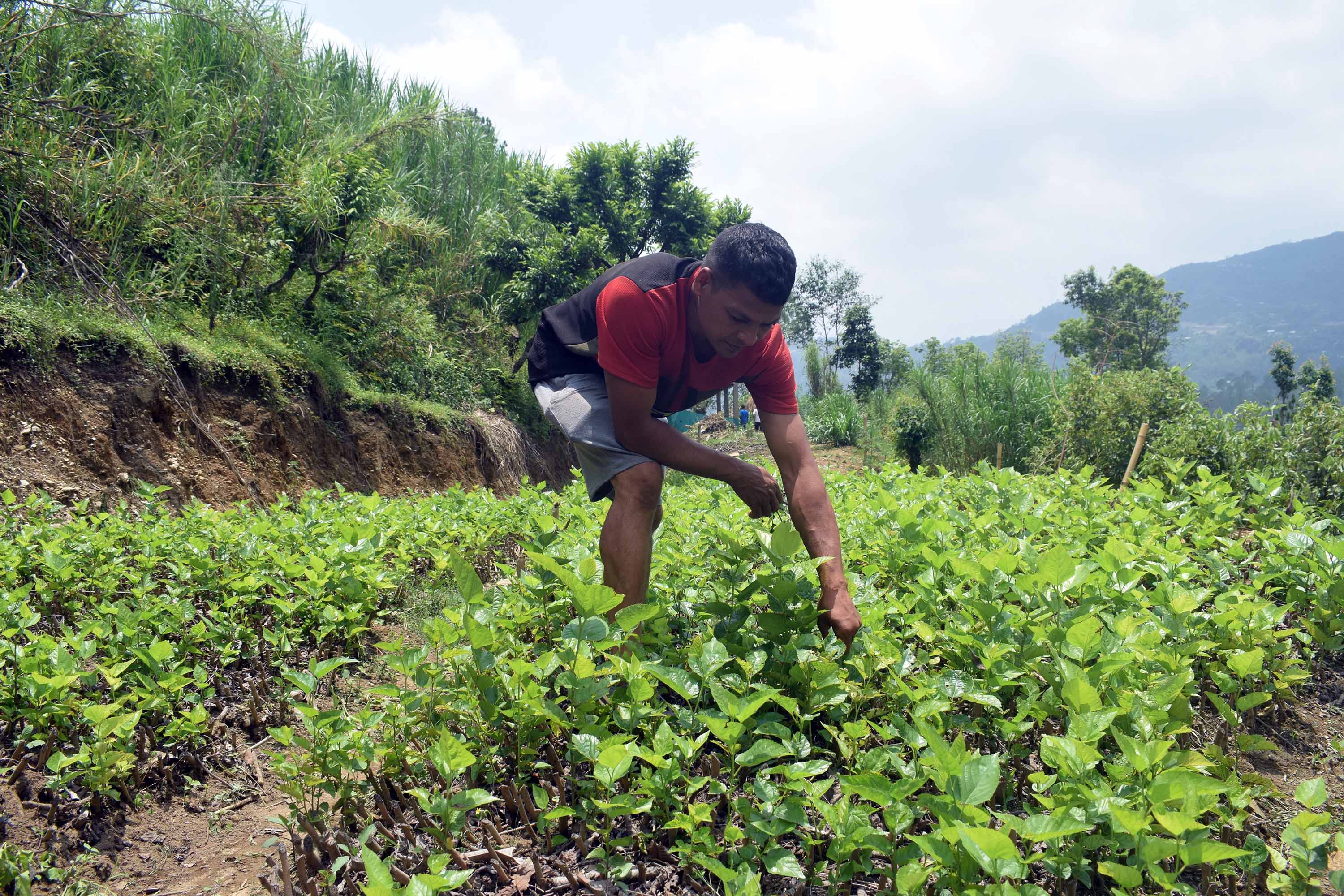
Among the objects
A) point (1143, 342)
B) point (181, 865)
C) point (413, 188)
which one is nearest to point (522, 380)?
point (413, 188)

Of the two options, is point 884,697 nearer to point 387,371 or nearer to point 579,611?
point 579,611

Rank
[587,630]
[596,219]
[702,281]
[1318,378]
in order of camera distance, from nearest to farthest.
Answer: [587,630]
[702,281]
[596,219]
[1318,378]

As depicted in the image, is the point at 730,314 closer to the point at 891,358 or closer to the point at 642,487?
the point at 642,487

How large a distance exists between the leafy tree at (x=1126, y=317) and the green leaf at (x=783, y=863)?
49.3 m

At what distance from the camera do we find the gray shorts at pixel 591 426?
250 centimetres

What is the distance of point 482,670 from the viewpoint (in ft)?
6.17

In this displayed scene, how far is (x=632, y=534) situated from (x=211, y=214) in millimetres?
7769

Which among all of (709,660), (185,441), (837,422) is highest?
(185,441)

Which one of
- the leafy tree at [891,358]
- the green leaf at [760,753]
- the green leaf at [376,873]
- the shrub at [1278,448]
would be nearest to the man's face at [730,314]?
the green leaf at [760,753]

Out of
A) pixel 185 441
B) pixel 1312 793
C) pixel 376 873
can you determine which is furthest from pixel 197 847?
pixel 185 441

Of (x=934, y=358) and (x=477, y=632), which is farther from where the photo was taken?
(x=934, y=358)

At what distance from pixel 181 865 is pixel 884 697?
2080 millimetres

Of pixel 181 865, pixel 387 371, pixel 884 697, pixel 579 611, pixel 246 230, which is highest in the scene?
pixel 246 230

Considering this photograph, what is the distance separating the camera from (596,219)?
51.5 feet
